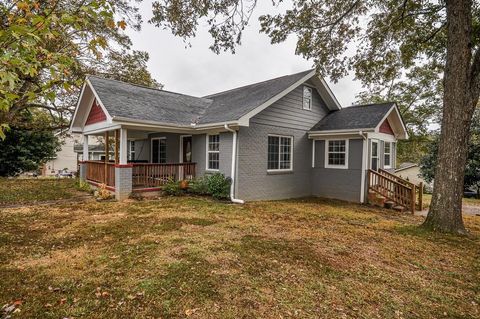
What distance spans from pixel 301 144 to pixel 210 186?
15.7ft

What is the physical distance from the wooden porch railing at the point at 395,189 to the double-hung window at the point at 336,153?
3.88 feet

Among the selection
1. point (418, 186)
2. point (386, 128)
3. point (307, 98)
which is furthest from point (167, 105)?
point (418, 186)

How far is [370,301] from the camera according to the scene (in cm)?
315

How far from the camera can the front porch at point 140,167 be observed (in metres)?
9.59

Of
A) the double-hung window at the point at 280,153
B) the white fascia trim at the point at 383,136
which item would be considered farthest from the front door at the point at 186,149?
the white fascia trim at the point at 383,136

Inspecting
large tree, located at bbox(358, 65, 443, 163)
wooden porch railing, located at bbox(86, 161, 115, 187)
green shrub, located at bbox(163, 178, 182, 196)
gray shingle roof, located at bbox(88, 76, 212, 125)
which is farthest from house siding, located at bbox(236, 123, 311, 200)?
large tree, located at bbox(358, 65, 443, 163)

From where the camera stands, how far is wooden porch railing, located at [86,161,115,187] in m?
10.5

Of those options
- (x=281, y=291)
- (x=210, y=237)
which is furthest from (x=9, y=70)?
(x=210, y=237)

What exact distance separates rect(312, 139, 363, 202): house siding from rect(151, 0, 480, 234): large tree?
303cm

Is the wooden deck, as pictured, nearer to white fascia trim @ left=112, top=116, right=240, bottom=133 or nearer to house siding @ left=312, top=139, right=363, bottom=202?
white fascia trim @ left=112, top=116, right=240, bottom=133

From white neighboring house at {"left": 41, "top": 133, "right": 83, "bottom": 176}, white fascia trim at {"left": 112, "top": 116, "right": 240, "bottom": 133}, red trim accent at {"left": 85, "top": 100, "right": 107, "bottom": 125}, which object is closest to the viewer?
white fascia trim at {"left": 112, "top": 116, "right": 240, "bottom": 133}

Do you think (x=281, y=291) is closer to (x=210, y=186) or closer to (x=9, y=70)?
(x=9, y=70)

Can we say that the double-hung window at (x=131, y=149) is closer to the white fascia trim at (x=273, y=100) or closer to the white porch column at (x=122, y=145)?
the white porch column at (x=122, y=145)

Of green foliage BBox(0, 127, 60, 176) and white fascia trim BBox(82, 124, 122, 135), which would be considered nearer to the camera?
white fascia trim BBox(82, 124, 122, 135)
